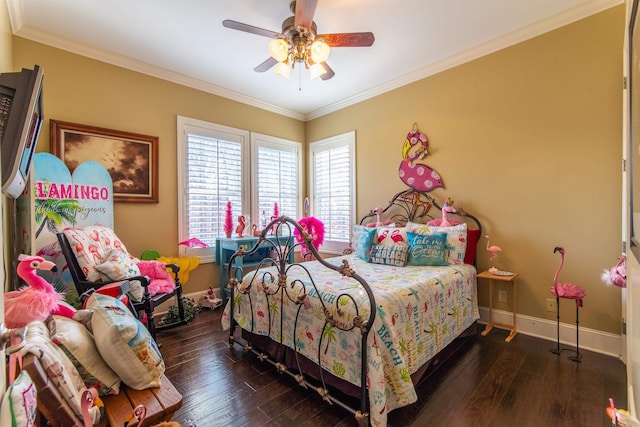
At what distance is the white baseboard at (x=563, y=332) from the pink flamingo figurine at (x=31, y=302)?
3373 mm

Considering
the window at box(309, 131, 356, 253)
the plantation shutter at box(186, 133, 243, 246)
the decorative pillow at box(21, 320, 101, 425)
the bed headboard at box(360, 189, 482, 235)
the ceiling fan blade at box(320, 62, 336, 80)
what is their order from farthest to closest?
the window at box(309, 131, 356, 253) → the plantation shutter at box(186, 133, 243, 246) → the bed headboard at box(360, 189, 482, 235) → the ceiling fan blade at box(320, 62, 336, 80) → the decorative pillow at box(21, 320, 101, 425)

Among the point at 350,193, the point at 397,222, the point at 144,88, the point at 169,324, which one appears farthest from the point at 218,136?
the point at 397,222

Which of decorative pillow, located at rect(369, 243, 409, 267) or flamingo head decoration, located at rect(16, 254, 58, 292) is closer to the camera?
flamingo head decoration, located at rect(16, 254, 58, 292)

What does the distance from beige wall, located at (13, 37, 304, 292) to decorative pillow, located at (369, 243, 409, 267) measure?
2226mm

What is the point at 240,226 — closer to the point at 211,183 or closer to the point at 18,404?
the point at 211,183

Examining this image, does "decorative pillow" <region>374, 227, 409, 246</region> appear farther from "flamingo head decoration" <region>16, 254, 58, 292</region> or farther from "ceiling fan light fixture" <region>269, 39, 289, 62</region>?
"flamingo head decoration" <region>16, 254, 58, 292</region>

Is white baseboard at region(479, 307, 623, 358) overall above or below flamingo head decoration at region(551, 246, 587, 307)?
below

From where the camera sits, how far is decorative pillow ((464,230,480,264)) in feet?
9.36

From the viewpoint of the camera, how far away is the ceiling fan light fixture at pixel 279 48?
2.17m

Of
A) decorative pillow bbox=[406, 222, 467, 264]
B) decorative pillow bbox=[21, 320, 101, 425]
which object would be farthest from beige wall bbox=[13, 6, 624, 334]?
decorative pillow bbox=[21, 320, 101, 425]

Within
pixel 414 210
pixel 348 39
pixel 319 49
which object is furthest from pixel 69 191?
pixel 414 210

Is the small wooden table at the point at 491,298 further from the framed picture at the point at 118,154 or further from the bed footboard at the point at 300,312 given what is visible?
the framed picture at the point at 118,154

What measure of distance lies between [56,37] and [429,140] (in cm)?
394

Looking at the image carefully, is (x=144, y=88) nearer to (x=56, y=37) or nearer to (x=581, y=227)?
(x=56, y=37)
